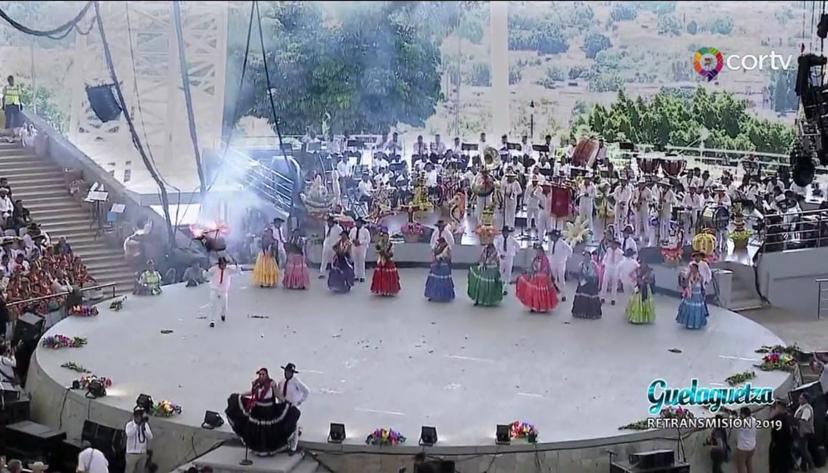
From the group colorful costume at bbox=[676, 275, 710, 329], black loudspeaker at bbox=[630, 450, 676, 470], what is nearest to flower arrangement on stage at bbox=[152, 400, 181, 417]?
black loudspeaker at bbox=[630, 450, 676, 470]

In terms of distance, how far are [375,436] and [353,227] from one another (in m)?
6.89

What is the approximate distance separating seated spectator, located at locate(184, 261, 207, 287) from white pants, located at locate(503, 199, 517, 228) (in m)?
5.14

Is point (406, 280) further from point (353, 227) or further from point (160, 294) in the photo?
point (160, 294)

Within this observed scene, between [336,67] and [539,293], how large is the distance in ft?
34.5

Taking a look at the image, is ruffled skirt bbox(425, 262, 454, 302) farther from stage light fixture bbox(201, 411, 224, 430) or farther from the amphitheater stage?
stage light fixture bbox(201, 411, 224, 430)

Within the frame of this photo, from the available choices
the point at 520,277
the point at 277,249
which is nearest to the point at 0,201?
the point at 277,249

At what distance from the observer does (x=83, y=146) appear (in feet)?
76.4

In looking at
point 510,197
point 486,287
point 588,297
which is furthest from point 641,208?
point 486,287

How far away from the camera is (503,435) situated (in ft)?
35.6

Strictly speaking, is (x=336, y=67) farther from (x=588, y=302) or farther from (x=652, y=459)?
(x=652, y=459)

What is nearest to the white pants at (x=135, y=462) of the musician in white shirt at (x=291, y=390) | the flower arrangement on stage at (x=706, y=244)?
the musician in white shirt at (x=291, y=390)

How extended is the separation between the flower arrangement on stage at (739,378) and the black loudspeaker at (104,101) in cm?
969

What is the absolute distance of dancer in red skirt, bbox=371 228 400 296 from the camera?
16.6m

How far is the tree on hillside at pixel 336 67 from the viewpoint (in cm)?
2469
